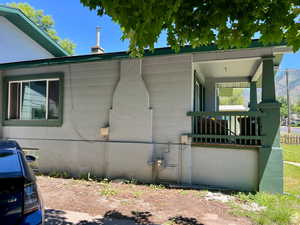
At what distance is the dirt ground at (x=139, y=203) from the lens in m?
3.71

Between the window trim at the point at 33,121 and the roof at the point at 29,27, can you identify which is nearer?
the window trim at the point at 33,121

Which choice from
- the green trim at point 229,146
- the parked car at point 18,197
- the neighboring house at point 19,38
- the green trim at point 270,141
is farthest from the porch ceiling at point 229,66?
the neighboring house at point 19,38

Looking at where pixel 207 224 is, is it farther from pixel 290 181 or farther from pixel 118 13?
pixel 290 181

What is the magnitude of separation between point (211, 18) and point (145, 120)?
12.4 ft

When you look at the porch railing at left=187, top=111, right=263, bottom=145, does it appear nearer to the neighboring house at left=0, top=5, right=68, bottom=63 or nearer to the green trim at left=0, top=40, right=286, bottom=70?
the green trim at left=0, top=40, right=286, bottom=70

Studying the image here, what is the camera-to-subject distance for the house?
16.9 ft

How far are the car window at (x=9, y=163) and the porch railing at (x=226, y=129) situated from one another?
164 inches

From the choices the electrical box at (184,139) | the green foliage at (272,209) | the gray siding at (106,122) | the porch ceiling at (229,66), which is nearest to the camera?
the green foliage at (272,209)

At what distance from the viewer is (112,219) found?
12.0 feet

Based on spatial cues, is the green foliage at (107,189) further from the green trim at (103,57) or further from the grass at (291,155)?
the grass at (291,155)

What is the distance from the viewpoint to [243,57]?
534cm

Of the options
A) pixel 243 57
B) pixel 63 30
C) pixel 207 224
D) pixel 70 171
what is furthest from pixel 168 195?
pixel 63 30

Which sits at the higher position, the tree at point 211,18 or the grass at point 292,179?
the tree at point 211,18

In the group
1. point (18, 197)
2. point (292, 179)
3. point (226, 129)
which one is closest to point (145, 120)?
point (226, 129)
